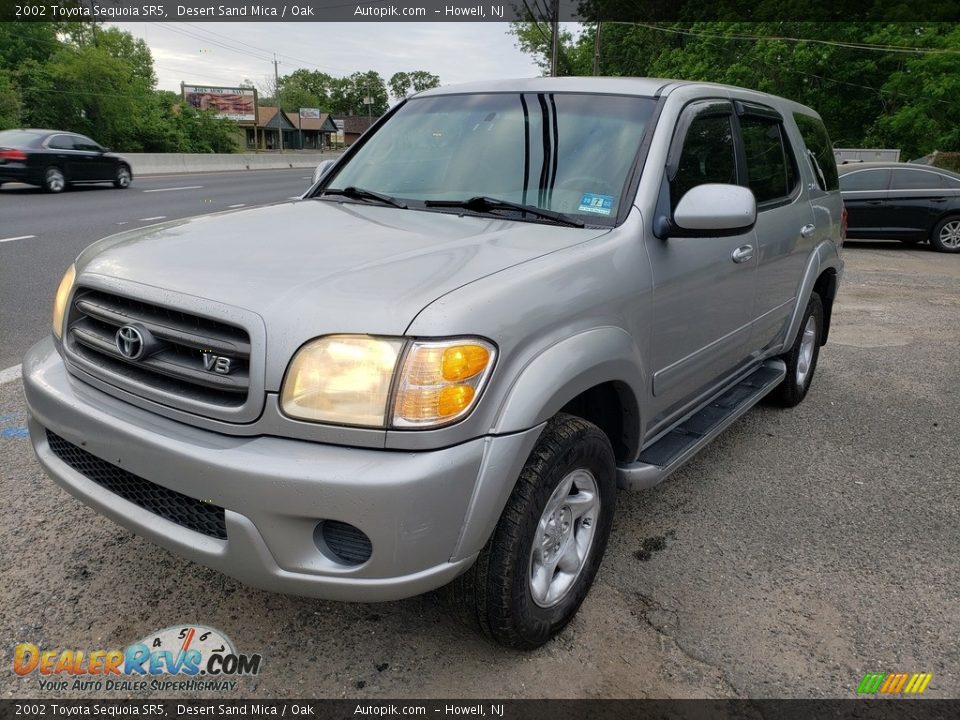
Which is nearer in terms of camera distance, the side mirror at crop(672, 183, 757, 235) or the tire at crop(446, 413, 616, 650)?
the tire at crop(446, 413, 616, 650)

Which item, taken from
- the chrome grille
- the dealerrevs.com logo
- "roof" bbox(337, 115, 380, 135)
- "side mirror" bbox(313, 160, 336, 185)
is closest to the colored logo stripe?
the dealerrevs.com logo

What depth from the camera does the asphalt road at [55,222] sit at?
6250mm

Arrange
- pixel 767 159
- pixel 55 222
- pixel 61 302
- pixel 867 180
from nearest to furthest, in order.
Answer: pixel 61 302, pixel 767 159, pixel 55 222, pixel 867 180

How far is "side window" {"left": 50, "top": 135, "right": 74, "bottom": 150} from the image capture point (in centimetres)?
1688

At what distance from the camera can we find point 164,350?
7.20ft

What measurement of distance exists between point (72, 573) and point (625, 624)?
2.01 m

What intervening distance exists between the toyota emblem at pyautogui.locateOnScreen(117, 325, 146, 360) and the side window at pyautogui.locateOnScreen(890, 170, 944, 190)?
13.6 m

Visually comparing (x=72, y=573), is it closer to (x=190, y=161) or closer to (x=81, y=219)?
(x=81, y=219)

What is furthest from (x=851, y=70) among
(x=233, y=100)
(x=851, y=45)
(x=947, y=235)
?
(x=233, y=100)

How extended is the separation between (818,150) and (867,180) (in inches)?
362

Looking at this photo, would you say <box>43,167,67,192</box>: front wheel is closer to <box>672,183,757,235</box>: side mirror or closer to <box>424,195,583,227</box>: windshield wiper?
<box>424,195,583,227</box>: windshield wiper

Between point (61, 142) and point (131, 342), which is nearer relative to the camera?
point (131, 342)

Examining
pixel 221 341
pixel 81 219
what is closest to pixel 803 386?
pixel 221 341

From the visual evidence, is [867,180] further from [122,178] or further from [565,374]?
[122,178]
